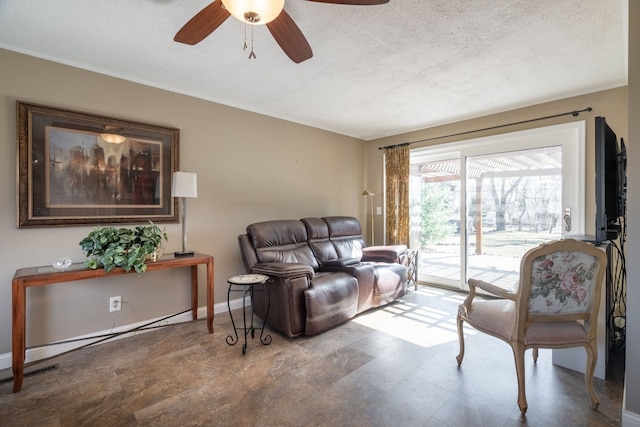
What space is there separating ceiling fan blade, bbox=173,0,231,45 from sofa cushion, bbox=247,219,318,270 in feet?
6.23

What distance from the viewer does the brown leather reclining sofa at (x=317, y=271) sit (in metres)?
2.68

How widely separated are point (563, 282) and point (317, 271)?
7.70ft

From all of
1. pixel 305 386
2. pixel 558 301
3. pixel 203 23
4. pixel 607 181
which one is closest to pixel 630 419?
pixel 558 301

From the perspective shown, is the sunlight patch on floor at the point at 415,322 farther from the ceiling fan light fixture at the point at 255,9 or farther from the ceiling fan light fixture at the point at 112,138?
the ceiling fan light fixture at the point at 112,138

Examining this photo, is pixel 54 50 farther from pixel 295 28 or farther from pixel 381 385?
pixel 381 385

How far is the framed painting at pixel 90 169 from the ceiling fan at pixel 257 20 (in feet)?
4.75

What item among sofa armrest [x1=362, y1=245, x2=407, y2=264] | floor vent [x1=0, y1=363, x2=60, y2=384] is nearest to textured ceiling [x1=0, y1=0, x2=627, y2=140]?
sofa armrest [x1=362, y1=245, x2=407, y2=264]

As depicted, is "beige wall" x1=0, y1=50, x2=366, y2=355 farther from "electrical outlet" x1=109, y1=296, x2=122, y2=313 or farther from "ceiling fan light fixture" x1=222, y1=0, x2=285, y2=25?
"ceiling fan light fixture" x1=222, y1=0, x2=285, y2=25

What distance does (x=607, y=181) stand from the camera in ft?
6.55

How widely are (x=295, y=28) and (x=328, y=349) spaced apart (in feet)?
7.80

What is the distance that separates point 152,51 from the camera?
2342 millimetres

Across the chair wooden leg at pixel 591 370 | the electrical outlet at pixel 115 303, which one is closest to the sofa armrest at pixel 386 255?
the chair wooden leg at pixel 591 370

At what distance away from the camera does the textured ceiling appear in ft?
6.09

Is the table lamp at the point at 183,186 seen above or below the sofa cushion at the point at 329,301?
above
